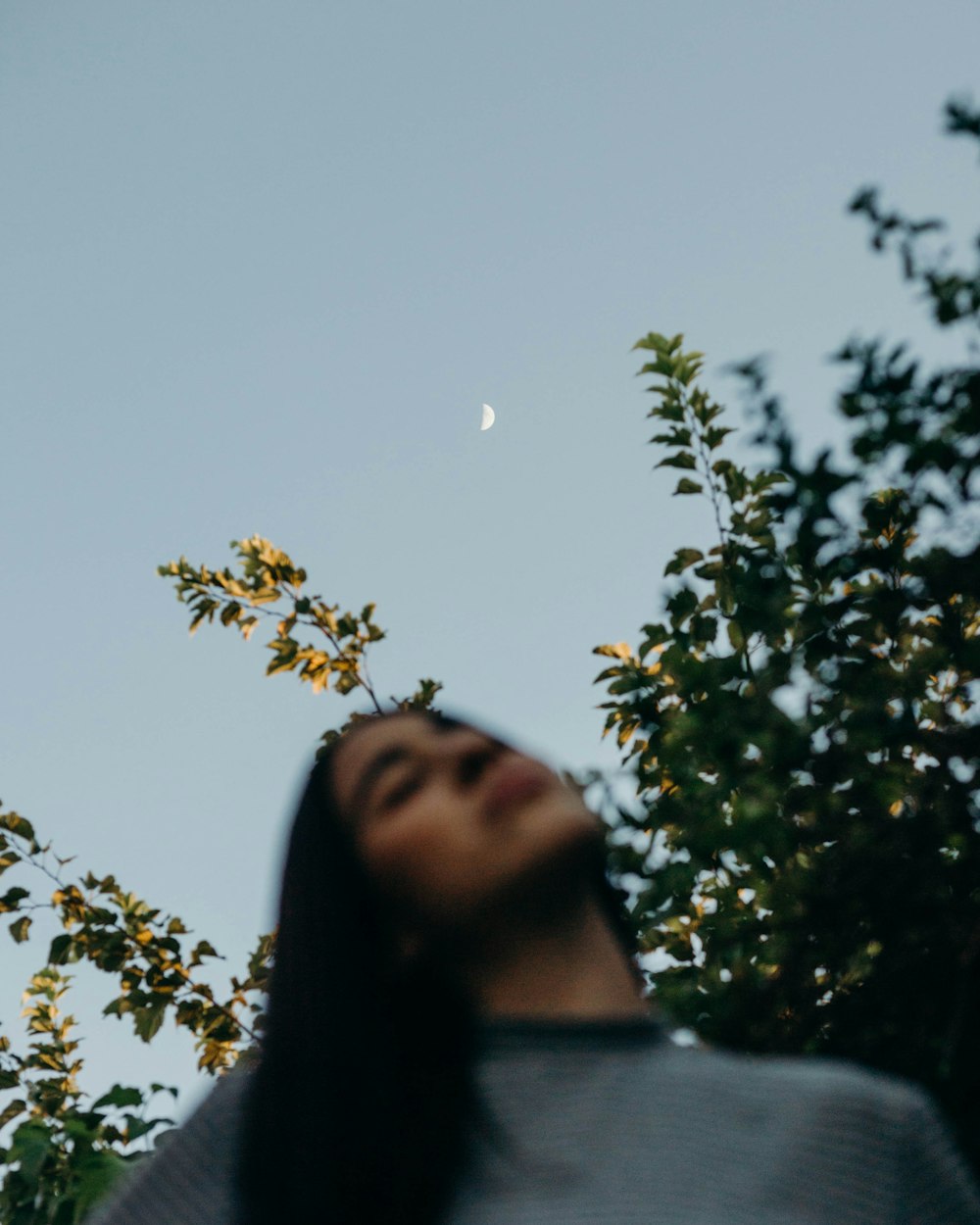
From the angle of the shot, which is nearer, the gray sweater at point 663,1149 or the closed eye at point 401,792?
the gray sweater at point 663,1149

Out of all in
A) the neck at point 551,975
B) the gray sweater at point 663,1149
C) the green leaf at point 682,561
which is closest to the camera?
the gray sweater at point 663,1149

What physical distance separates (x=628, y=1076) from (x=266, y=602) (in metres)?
2.24

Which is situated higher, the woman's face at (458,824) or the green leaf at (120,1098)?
the woman's face at (458,824)

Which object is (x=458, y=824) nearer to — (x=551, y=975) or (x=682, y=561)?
(x=551, y=975)

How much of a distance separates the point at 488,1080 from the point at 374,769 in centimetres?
53

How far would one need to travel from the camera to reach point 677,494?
273 centimetres

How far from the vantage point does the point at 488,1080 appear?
1691 millimetres

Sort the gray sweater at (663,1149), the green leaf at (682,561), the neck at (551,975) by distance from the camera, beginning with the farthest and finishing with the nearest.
→ the green leaf at (682,561) < the neck at (551,975) < the gray sweater at (663,1149)

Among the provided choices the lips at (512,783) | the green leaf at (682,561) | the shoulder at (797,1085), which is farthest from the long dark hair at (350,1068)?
the green leaf at (682,561)

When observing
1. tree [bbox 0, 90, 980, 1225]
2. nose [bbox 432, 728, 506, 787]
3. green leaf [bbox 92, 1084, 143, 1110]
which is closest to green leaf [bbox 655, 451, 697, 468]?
tree [bbox 0, 90, 980, 1225]

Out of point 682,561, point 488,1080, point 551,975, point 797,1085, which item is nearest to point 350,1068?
point 488,1080

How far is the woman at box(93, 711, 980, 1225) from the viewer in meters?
1.47

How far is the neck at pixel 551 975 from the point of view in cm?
173

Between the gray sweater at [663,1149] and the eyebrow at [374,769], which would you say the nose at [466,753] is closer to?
the eyebrow at [374,769]
